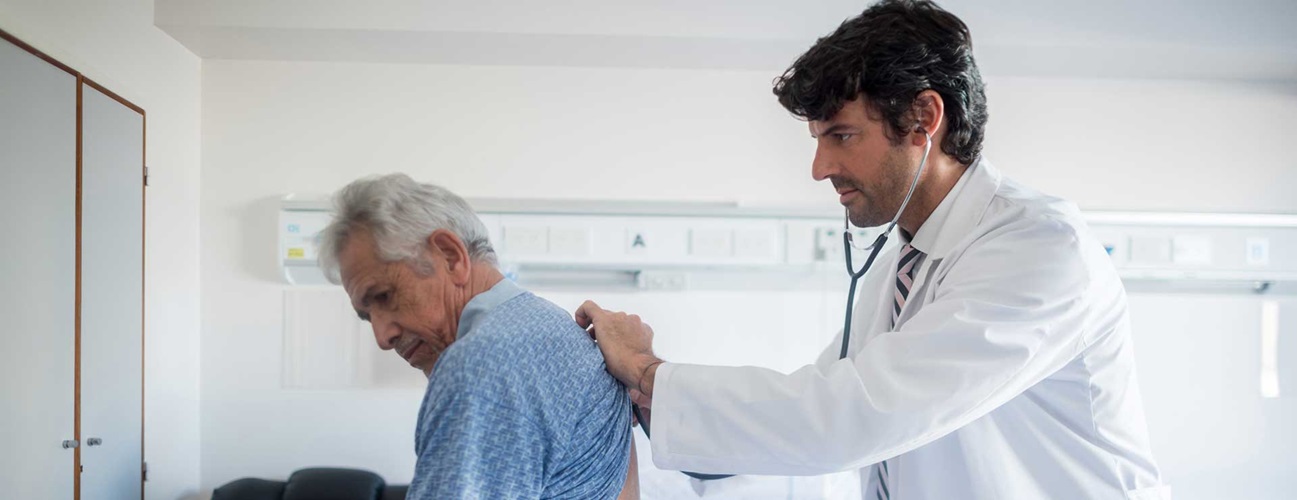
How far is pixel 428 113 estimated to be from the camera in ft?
7.89

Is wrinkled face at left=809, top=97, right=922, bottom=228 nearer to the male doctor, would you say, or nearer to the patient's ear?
the male doctor

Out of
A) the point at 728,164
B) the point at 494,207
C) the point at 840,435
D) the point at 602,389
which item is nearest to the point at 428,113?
the point at 494,207

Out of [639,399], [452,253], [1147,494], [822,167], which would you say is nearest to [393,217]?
[452,253]

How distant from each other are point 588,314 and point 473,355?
318 millimetres

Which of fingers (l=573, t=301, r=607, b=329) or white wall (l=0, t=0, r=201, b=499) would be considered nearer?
fingers (l=573, t=301, r=607, b=329)

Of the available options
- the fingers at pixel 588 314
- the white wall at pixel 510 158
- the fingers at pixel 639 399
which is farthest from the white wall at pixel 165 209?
the fingers at pixel 639 399

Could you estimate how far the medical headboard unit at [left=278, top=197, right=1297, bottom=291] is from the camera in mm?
2389

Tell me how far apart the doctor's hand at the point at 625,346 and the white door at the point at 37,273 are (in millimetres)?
1261

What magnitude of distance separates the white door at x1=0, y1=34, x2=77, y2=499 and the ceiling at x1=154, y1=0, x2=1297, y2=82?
2.08 feet

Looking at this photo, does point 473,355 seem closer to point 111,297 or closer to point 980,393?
point 980,393

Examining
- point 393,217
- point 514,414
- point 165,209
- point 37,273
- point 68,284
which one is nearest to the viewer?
point 514,414

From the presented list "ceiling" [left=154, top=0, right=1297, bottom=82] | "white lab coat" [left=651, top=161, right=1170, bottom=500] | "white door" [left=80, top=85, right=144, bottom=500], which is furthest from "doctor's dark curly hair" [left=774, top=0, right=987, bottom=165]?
"white door" [left=80, top=85, right=144, bottom=500]

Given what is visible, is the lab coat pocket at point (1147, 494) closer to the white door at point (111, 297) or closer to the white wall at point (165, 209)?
the white door at point (111, 297)

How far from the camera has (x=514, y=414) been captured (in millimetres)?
815
